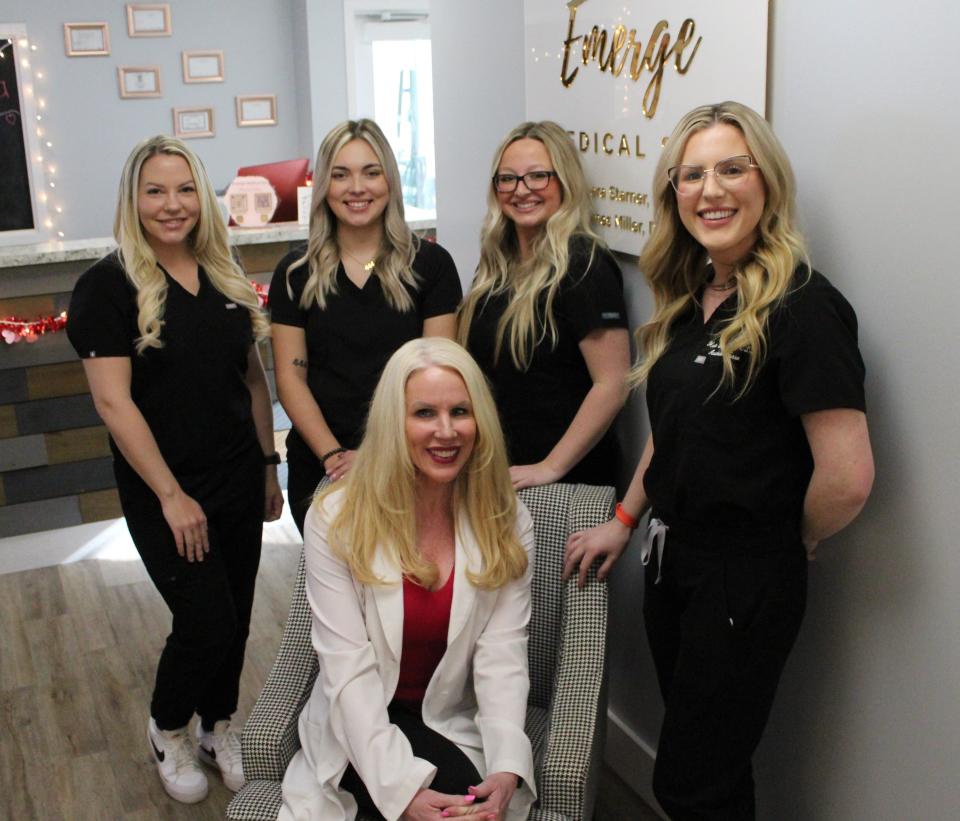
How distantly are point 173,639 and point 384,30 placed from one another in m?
6.39

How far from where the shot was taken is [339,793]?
177 centimetres

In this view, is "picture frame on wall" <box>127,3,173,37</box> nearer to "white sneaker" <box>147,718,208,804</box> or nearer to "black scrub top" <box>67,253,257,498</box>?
"black scrub top" <box>67,253,257,498</box>

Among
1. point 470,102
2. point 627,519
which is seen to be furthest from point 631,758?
point 470,102

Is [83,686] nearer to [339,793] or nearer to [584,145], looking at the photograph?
[339,793]

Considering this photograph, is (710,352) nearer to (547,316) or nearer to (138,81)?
(547,316)

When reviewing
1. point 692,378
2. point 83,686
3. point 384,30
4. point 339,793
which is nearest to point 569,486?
point 692,378

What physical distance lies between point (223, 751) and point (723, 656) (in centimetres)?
148

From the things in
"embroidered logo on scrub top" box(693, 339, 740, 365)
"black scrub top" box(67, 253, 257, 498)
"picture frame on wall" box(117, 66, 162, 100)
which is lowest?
"black scrub top" box(67, 253, 257, 498)

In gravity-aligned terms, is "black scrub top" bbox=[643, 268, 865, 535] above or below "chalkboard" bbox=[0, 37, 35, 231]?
below

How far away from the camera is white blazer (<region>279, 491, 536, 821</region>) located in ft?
5.70

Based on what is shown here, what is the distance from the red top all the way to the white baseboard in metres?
0.87

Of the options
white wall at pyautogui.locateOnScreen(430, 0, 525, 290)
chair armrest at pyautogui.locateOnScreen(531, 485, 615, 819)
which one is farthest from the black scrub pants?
white wall at pyautogui.locateOnScreen(430, 0, 525, 290)

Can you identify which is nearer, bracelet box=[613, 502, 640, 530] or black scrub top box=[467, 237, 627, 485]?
bracelet box=[613, 502, 640, 530]

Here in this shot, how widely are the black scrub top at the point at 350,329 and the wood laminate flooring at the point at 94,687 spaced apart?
103cm
